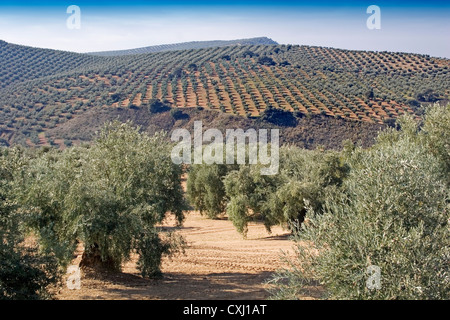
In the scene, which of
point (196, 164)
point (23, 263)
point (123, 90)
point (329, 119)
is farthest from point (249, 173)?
point (123, 90)

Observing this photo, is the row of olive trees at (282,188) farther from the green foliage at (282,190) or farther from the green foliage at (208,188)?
the green foliage at (208,188)

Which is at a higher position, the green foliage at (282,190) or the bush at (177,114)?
the bush at (177,114)

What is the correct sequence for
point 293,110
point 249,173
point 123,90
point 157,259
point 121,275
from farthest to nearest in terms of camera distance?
point 123,90 < point 293,110 < point 249,173 < point 121,275 < point 157,259

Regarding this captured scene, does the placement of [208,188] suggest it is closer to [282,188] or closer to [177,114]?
[282,188]

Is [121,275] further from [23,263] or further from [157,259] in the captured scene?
[23,263]

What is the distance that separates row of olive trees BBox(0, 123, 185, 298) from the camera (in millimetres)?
11641

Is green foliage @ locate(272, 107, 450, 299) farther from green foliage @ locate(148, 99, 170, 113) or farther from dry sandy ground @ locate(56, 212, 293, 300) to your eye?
green foliage @ locate(148, 99, 170, 113)

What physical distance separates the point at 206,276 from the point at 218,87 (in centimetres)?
7354

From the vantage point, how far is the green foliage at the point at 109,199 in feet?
47.5

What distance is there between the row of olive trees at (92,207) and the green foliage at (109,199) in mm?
33

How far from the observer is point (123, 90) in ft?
293

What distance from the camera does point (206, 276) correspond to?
19.0 m

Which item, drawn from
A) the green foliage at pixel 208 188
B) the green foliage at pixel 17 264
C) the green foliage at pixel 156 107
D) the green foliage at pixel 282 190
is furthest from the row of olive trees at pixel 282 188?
the green foliage at pixel 156 107
